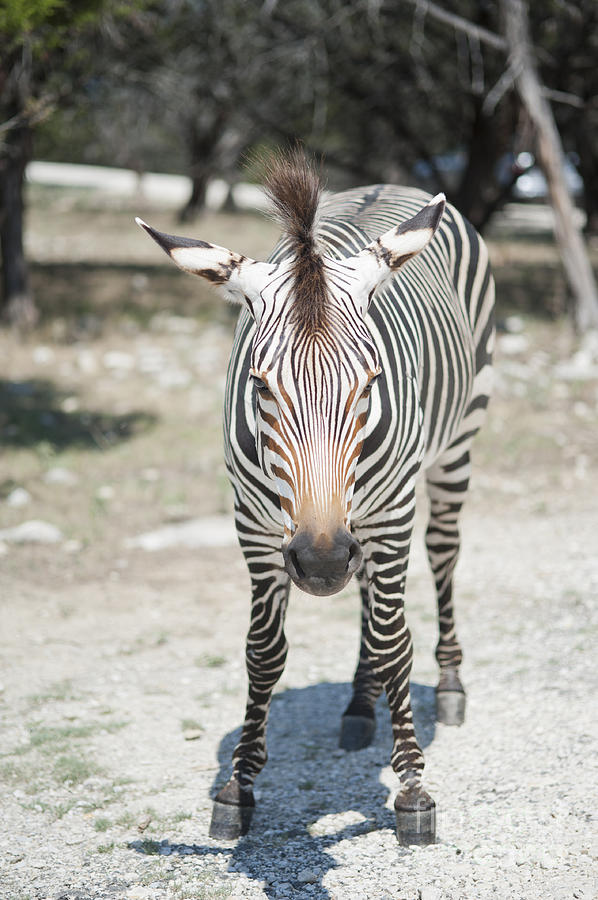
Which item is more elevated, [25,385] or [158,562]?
[25,385]

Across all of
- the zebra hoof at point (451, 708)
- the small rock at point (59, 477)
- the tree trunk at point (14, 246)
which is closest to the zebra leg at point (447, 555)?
the zebra hoof at point (451, 708)

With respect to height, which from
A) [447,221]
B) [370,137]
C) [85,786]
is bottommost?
[85,786]

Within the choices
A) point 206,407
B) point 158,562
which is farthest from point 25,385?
point 158,562

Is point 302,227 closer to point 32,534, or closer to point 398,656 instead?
point 398,656

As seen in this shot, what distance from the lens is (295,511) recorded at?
264 centimetres

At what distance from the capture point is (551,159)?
11.1 meters

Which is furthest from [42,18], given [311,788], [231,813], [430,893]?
[430,893]

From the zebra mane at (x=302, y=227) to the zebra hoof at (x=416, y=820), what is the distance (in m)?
1.72

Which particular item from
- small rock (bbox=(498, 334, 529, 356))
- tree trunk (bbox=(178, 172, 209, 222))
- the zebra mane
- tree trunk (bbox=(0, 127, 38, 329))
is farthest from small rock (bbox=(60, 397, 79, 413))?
tree trunk (bbox=(178, 172, 209, 222))

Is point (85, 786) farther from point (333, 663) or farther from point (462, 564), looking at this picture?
point (462, 564)

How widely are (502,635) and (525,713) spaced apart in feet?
3.12

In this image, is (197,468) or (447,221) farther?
(197,468)

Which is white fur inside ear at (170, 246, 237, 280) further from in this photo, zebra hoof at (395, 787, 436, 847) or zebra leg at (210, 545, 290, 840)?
zebra hoof at (395, 787, 436, 847)

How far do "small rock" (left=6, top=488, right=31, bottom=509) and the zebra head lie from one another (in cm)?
458
